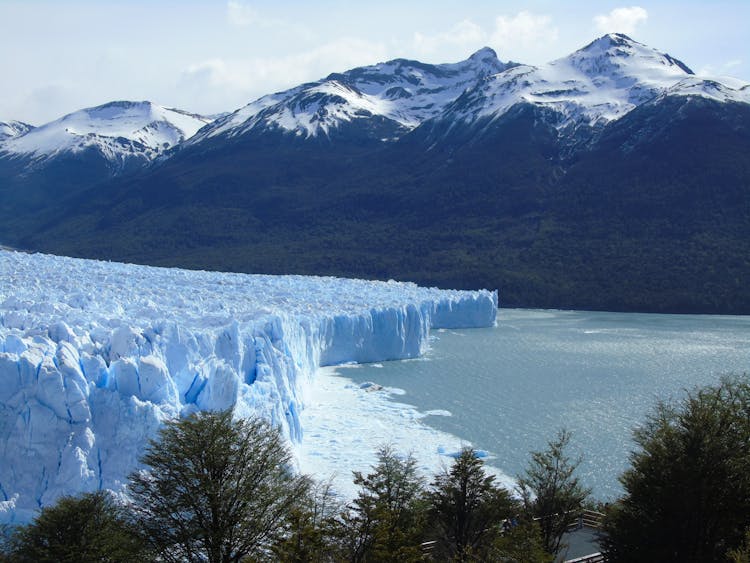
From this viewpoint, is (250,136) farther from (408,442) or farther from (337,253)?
(408,442)

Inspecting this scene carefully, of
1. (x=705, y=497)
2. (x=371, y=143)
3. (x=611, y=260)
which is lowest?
(x=705, y=497)

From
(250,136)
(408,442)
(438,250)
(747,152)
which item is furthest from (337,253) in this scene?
(408,442)

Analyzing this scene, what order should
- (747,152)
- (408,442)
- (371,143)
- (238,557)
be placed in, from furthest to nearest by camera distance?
(371,143), (747,152), (408,442), (238,557)

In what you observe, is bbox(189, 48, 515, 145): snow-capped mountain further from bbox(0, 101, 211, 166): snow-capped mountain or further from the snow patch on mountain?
bbox(0, 101, 211, 166): snow-capped mountain

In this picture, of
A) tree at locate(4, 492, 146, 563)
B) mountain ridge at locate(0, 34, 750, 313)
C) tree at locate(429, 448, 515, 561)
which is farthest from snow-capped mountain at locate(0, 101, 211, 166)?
tree at locate(4, 492, 146, 563)

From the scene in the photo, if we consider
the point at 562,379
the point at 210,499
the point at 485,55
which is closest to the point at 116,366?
the point at 210,499
